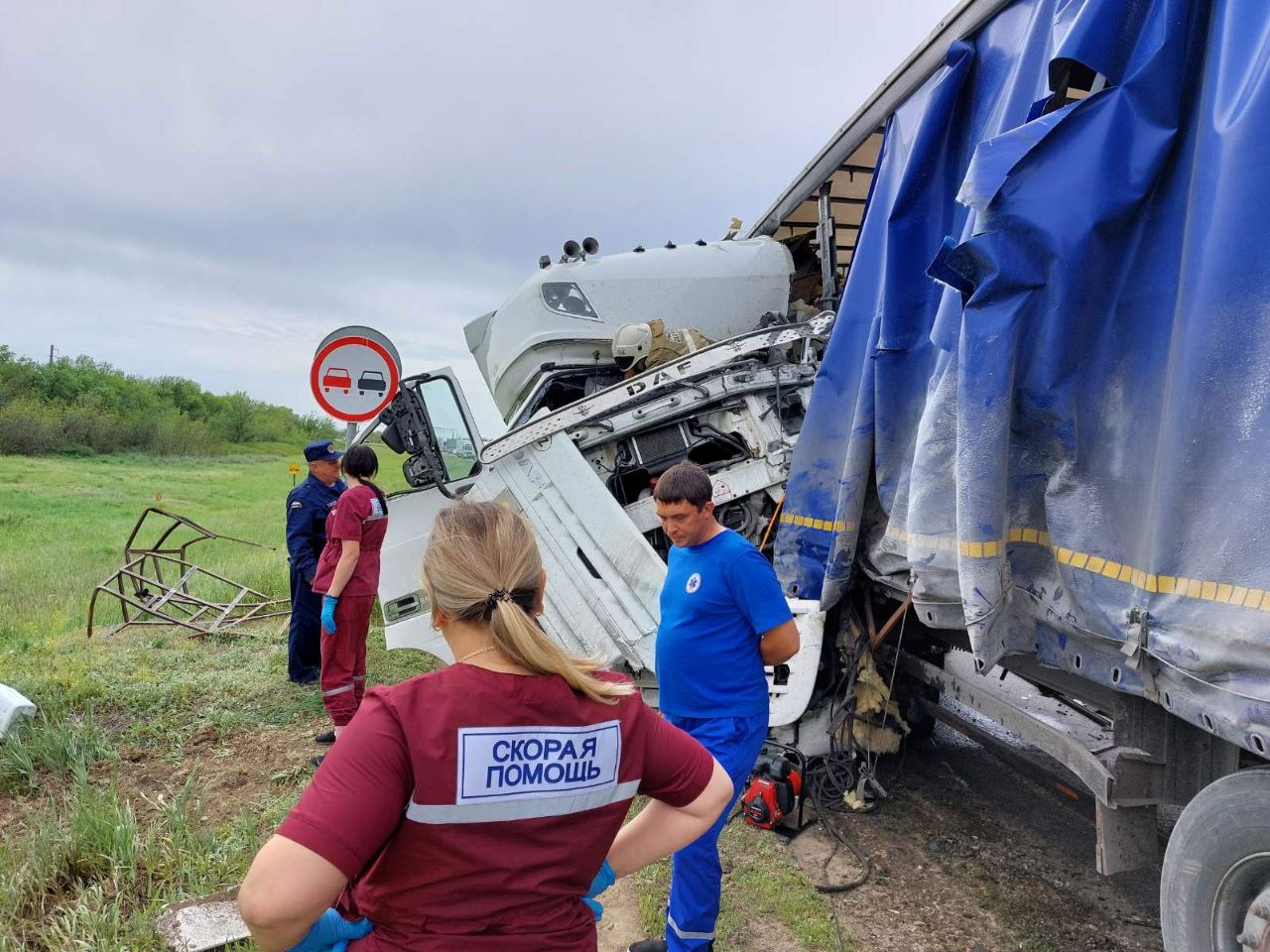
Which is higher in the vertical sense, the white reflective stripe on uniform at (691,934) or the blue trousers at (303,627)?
the blue trousers at (303,627)

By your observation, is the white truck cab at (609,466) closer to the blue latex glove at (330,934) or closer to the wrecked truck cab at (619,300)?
the wrecked truck cab at (619,300)

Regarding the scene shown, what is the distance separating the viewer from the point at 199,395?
5047cm

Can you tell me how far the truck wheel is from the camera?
1.87m

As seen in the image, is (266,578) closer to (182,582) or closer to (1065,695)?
(182,582)

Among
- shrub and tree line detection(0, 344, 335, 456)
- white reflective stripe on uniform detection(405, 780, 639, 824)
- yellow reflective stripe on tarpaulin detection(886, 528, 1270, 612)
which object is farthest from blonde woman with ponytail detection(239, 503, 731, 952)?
shrub and tree line detection(0, 344, 335, 456)

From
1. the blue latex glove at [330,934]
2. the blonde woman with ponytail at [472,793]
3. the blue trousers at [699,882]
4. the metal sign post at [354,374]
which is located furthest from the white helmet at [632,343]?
the blue latex glove at [330,934]

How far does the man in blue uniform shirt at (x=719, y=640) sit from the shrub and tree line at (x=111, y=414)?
128ft

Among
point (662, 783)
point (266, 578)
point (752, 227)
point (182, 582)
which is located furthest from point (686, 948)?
point (266, 578)

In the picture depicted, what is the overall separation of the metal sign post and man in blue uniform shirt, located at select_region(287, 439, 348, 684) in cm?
71

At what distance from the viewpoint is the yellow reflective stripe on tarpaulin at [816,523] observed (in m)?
3.37

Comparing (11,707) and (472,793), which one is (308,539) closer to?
(11,707)

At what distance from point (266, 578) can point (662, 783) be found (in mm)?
8478

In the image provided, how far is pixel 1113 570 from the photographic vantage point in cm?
208

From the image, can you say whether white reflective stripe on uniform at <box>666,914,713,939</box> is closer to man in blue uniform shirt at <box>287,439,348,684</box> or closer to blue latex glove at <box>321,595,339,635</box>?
blue latex glove at <box>321,595,339,635</box>
